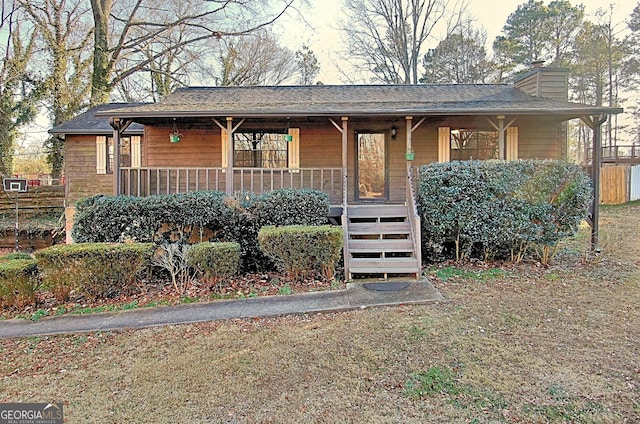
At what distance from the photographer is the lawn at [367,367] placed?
284 cm

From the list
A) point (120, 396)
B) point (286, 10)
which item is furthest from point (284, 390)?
point (286, 10)

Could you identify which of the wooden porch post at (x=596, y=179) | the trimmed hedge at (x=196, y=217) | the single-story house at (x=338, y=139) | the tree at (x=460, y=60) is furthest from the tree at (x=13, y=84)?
the wooden porch post at (x=596, y=179)

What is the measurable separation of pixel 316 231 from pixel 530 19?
952 inches

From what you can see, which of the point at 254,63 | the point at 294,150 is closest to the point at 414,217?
the point at 294,150

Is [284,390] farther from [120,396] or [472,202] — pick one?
[472,202]

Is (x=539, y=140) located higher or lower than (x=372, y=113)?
lower

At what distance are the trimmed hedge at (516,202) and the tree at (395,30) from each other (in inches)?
600

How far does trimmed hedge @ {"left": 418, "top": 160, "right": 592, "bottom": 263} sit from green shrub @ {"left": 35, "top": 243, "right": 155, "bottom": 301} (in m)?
5.38

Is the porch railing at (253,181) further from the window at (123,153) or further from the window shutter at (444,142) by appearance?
the window at (123,153)

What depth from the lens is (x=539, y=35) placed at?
22.5 meters

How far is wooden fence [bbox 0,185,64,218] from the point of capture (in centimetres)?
1580

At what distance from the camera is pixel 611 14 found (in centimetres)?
2181

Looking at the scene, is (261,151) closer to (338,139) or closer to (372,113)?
(338,139)

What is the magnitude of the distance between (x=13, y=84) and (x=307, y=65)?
49.7 feet
